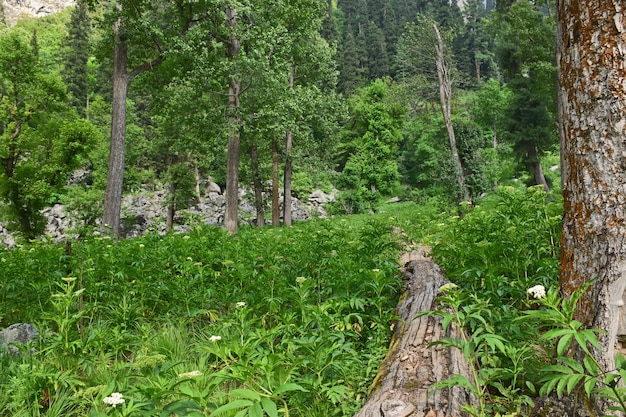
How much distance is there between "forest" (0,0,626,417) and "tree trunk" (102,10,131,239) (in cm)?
6

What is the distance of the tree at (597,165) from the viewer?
6.75 ft

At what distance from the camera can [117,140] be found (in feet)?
35.4

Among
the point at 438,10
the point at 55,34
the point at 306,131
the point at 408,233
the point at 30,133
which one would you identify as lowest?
the point at 408,233

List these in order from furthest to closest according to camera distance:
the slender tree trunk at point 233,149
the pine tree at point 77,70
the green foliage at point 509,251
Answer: the pine tree at point 77,70 → the slender tree trunk at point 233,149 → the green foliage at point 509,251

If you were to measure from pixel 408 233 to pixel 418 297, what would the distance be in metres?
6.84

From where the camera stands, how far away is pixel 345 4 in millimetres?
85125

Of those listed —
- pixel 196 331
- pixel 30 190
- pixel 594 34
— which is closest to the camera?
pixel 594 34

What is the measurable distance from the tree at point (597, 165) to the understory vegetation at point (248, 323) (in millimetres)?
544

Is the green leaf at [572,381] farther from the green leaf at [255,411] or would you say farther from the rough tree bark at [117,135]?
the rough tree bark at [117,135]

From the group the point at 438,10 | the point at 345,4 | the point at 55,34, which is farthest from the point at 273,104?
the point at 55,34

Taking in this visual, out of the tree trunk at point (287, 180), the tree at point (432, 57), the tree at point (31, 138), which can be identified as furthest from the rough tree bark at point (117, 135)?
the tree at point (432, 57)

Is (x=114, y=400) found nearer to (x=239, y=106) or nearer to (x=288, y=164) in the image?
(x=239, y=106)

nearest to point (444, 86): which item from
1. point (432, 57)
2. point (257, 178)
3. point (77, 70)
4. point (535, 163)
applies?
point (432, 57)

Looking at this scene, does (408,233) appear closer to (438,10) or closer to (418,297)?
(418,297)
